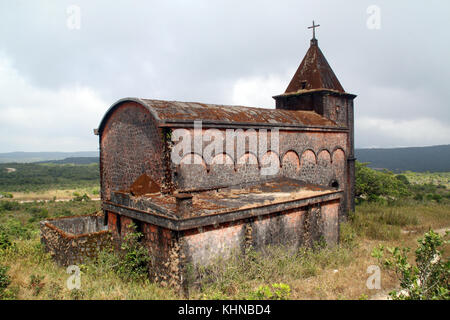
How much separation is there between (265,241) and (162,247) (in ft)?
9.84

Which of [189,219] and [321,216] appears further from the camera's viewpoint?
[321,216]

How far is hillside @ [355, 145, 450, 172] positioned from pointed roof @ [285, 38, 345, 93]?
107548 mm

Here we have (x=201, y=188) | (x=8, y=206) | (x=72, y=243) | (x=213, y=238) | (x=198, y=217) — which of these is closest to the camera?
(x=198, y=217)

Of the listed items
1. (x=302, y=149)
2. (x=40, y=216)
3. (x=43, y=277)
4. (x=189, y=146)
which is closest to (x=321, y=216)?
Answer: (x=302, y=149)

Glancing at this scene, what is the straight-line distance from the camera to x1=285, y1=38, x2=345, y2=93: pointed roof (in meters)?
18.0

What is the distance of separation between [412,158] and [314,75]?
14610cm

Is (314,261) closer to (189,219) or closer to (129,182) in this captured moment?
(189,219)

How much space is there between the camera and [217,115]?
11719 mm

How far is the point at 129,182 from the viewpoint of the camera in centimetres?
1177

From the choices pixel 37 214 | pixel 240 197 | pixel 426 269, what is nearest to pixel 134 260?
pixel 240 197

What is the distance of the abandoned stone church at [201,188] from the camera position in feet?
26.6

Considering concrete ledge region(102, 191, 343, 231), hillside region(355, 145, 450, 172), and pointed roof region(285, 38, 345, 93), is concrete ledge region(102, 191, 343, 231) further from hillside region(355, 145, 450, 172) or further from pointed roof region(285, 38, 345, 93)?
hillside region(355, 145, 450, 172)

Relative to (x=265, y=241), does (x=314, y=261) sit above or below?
below

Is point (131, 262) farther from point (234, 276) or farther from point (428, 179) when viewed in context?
point (428, 179)
